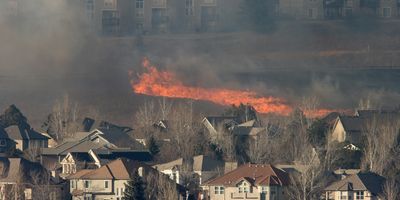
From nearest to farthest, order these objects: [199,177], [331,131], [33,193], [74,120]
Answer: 1. [33,193]
2. [199,177]
3. [331,131]
4. [74,120]

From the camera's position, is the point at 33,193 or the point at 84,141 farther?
the point at 84,141

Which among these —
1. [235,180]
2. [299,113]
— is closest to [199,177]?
[235,180]

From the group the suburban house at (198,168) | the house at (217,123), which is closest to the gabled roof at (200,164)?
the suburban house at (198,168)

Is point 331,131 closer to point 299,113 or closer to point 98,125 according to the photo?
point 299,113

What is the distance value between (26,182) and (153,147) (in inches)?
812

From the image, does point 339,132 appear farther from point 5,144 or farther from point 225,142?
point 5,144

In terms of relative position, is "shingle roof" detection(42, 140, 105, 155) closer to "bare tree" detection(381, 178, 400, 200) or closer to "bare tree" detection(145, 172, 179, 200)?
"bare tree" detection(145, 172, 179, 200)

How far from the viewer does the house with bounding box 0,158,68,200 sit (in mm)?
152625

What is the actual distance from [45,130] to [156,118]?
328 inches

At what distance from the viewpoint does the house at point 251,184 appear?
155375 mm

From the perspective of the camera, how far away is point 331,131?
17738 centimetres

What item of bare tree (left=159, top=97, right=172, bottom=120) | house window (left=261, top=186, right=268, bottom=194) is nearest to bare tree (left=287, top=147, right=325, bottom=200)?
house window (left=261, top=186, right=268, bottom=194)

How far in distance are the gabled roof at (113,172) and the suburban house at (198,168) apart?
3.54 meters

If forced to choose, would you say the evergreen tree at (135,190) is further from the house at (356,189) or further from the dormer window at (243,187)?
the house at (356,189)
